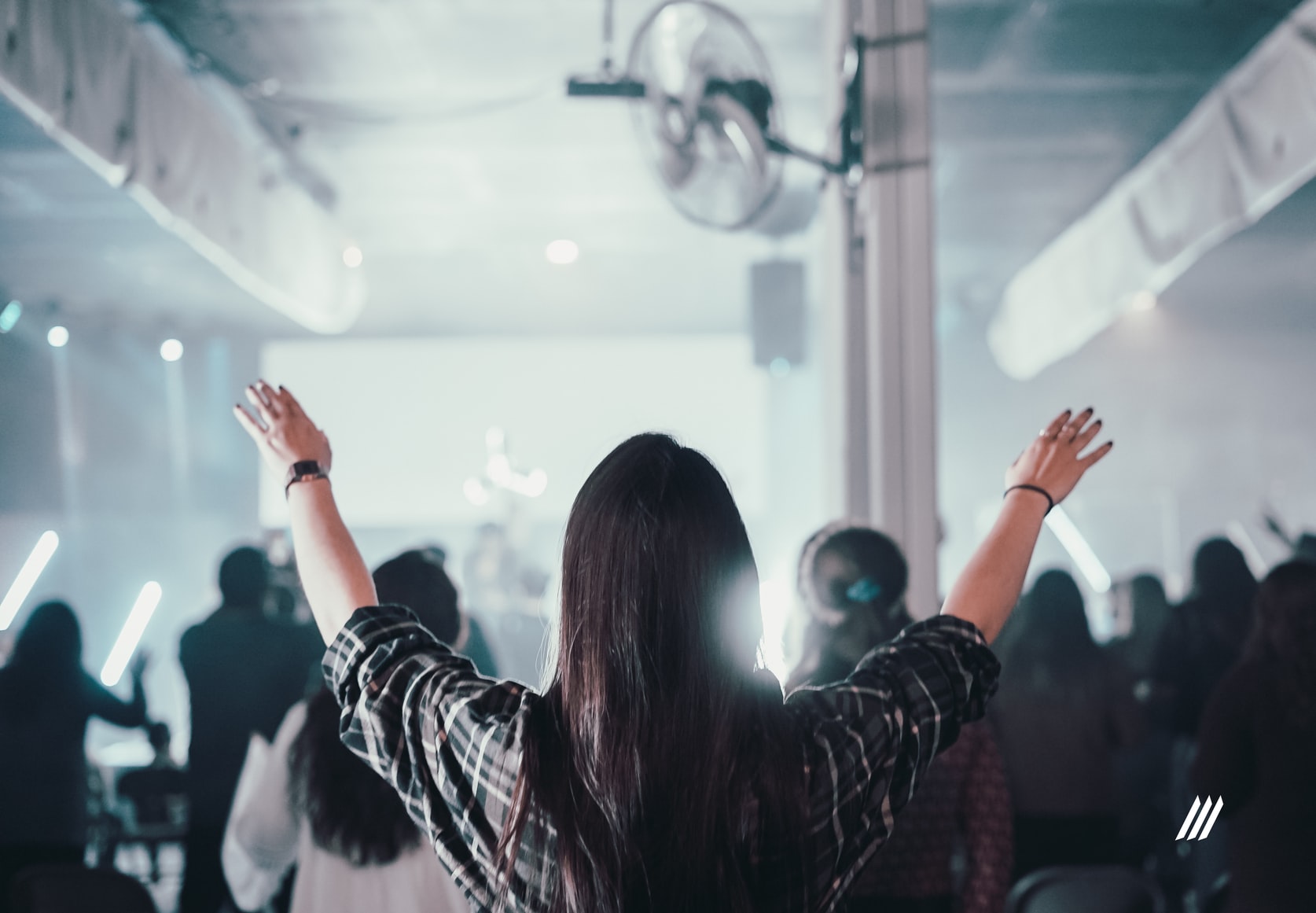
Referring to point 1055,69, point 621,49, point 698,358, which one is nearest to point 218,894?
point 621,49

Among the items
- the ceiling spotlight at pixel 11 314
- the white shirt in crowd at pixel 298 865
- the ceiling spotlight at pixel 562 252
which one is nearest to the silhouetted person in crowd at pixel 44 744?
the white shirt in crowd at pixel 298 865

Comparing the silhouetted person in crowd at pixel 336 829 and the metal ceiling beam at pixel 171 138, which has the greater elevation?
the metal ceiling beam at pixel 171 138

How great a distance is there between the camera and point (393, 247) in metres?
6.72

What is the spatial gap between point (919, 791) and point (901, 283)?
4.63ft

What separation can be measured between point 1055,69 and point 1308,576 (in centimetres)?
289

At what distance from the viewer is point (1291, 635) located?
1.89 meters

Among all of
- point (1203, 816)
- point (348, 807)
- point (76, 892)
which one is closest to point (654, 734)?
point (348, 807)

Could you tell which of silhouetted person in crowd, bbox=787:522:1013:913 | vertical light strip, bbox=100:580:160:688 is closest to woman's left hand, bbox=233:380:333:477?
silhouetted person in crowd, bbox=787:522:1013:913

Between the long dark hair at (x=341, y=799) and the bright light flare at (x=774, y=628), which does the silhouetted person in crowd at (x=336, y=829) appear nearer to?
the long dark hair at (x=341, y=799)

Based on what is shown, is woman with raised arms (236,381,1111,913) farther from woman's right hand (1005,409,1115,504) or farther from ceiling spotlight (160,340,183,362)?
ceiling spotlight (160,340,183,362)

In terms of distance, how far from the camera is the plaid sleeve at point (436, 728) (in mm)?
781

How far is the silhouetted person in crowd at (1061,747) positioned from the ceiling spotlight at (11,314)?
7177mm

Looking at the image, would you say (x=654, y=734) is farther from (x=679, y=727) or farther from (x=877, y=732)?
(x=877, y=732)

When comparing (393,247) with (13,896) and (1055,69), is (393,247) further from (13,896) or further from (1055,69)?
(13,896)
